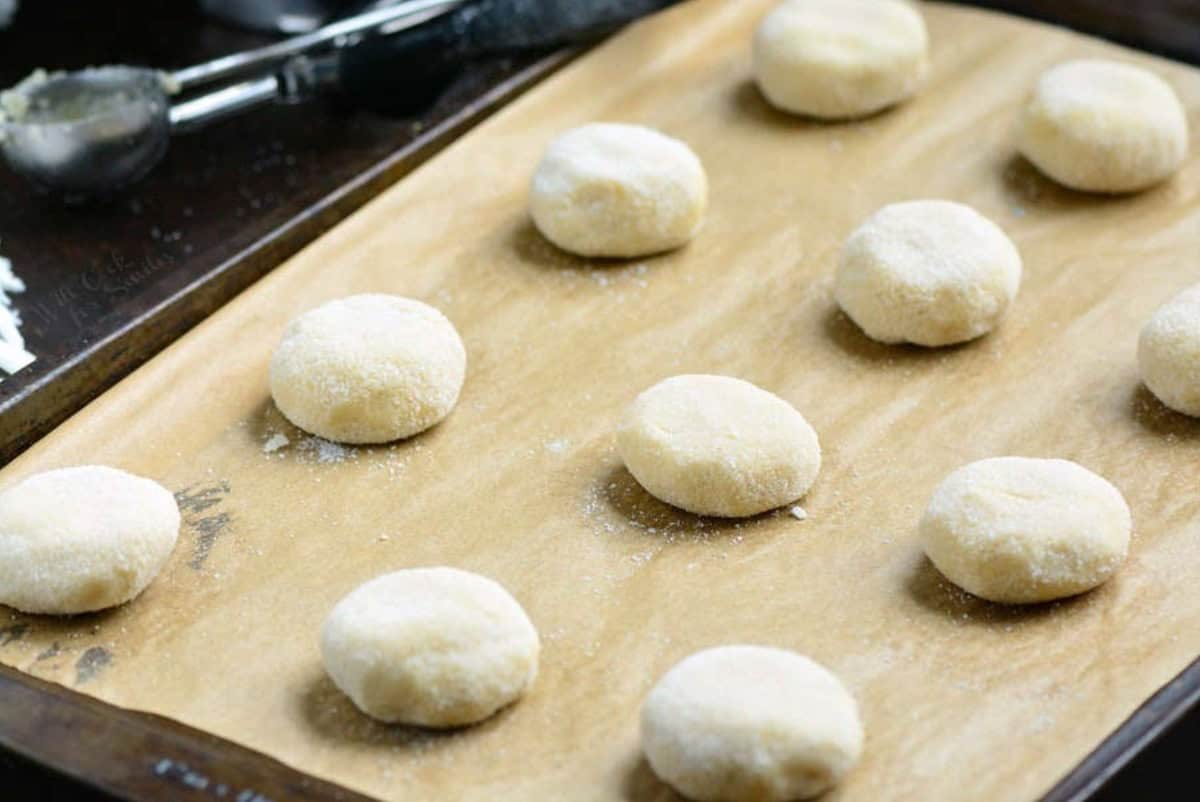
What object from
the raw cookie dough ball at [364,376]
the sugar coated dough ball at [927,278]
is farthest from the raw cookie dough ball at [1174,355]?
the raw cookie dough ball at [364,376]

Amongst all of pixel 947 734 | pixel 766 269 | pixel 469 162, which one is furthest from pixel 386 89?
pixel 947 734

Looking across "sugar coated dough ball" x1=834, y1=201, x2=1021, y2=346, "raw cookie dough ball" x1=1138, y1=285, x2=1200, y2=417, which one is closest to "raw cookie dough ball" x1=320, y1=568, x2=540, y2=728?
"sugar coated dough ball" x1=834, y1=201, x2=1021, y2=346

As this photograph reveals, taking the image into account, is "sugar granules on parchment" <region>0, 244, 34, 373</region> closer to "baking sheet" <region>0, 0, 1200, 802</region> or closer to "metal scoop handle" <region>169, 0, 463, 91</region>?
"baking sheet" <region>0, 0, 1200, 802</region>

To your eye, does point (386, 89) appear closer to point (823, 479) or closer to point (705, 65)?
point (705, 65)

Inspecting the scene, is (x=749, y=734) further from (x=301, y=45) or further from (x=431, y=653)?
(x=301, y=45)

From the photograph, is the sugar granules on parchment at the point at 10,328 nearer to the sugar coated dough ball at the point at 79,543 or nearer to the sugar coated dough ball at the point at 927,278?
the sugar coated dough ball at the point at 79,543
